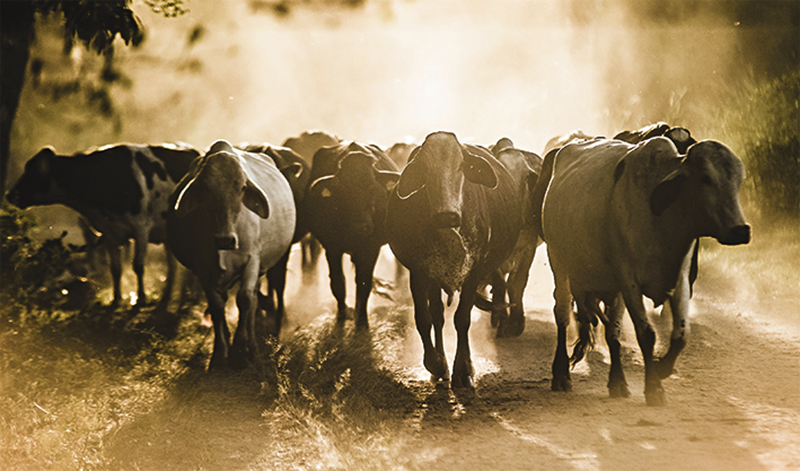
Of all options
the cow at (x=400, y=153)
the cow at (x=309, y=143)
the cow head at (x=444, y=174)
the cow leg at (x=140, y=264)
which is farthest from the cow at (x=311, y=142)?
the cow head at (x=444, y=174)

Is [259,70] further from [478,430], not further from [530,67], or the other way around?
[478,430]

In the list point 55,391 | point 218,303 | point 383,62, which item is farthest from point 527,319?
point 383,62

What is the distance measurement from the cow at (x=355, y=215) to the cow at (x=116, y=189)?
2481mm

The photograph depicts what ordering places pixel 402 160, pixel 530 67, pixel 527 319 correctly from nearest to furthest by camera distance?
pixel 527 319 < pixel 402 160 < pixel 530 67

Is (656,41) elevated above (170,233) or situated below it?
above

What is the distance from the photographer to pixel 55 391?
6320 millimetres

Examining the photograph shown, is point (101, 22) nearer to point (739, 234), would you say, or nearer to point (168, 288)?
point (168, 288)

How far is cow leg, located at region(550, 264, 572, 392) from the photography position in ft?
20.1

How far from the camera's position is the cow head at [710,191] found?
16.2ft

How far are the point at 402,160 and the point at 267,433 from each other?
8.38m

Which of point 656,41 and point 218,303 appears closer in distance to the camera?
point 218,303

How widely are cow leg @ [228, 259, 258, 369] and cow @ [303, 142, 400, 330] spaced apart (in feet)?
5.66

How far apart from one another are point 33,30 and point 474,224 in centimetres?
572

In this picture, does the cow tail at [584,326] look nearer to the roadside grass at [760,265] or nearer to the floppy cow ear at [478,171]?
the floppy cow ear at [478,171]
